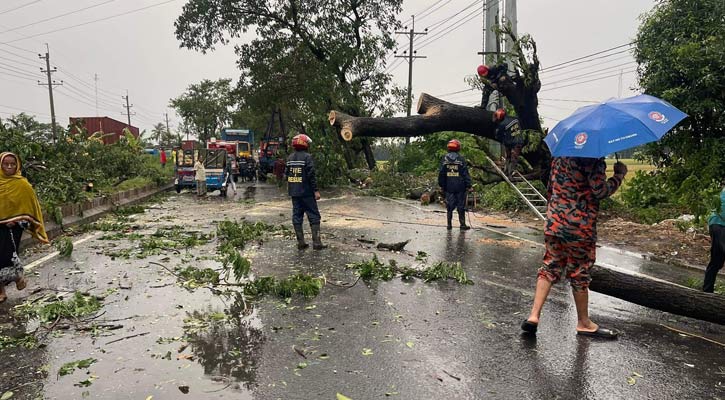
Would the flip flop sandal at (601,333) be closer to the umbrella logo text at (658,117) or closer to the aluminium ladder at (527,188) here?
the umbrella logo text at (658,117)

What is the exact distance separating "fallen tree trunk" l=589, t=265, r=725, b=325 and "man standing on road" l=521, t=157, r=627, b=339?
707mm

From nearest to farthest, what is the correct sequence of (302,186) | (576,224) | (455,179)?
(576,224), (302,186), (455,179)

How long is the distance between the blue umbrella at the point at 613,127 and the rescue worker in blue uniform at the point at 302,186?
15.4 feet

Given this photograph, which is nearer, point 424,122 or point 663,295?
point 663,295

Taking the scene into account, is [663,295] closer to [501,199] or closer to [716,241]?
[716,241]

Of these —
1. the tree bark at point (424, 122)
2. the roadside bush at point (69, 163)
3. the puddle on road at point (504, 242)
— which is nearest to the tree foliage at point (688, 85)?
the tree bark at point (424, 122)

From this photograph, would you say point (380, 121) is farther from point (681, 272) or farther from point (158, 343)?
point (158, 343)

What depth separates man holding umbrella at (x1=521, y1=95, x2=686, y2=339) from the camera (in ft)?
12.3

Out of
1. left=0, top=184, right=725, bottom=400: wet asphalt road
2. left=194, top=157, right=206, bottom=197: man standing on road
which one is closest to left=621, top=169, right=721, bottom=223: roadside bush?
left=0, top=184, right=725, bottom=400: wet asphalt road

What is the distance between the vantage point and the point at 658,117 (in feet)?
12.6

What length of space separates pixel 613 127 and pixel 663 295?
188 cm

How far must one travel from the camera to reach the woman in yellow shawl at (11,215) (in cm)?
533

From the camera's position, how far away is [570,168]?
4121 mm

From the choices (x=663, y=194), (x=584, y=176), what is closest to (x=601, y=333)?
(x=584, y=176)
